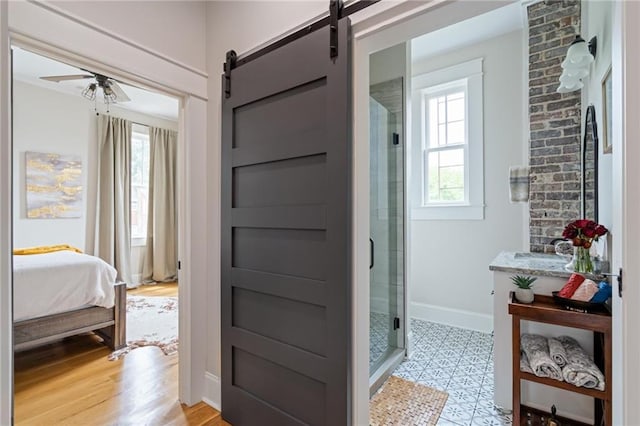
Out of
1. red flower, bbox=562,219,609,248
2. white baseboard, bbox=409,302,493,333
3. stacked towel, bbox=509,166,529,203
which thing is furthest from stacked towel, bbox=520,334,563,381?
white baseboard, bbox=409,302,493,333

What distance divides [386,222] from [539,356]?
1.31 meters

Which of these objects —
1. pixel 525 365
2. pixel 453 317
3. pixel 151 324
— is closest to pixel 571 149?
pixel 525 365

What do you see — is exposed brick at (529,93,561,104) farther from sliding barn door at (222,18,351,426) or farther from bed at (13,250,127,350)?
bed at (13,250,127,350)

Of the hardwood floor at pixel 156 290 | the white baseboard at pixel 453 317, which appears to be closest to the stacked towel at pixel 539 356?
the white baseboard at pixel 453 317

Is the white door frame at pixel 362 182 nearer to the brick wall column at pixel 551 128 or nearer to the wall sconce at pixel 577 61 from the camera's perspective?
the wall sconce at pixel 577 61

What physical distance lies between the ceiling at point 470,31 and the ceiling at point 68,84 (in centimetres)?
271

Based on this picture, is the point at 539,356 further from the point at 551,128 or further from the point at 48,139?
the point at 48,139

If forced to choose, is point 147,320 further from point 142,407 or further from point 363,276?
point 363,276

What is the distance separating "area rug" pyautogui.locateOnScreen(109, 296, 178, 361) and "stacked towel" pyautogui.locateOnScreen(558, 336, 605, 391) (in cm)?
294

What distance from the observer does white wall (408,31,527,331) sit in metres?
3.22

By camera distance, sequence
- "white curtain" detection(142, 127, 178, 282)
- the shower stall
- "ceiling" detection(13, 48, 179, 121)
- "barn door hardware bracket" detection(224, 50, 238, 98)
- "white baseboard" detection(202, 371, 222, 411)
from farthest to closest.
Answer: "white curtain" detection(142, 127, 178, 282) → "ceiling" detection(13, 48, 179, 121) → the shower stall → "white baseboard" detection(202, 371, 222, 411) → "barn door hardware bracket" detection(224, 50, 238, 98)

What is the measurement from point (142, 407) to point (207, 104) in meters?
2.05

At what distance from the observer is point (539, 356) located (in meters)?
1.67

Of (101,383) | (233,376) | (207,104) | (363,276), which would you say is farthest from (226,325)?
(207,104)
